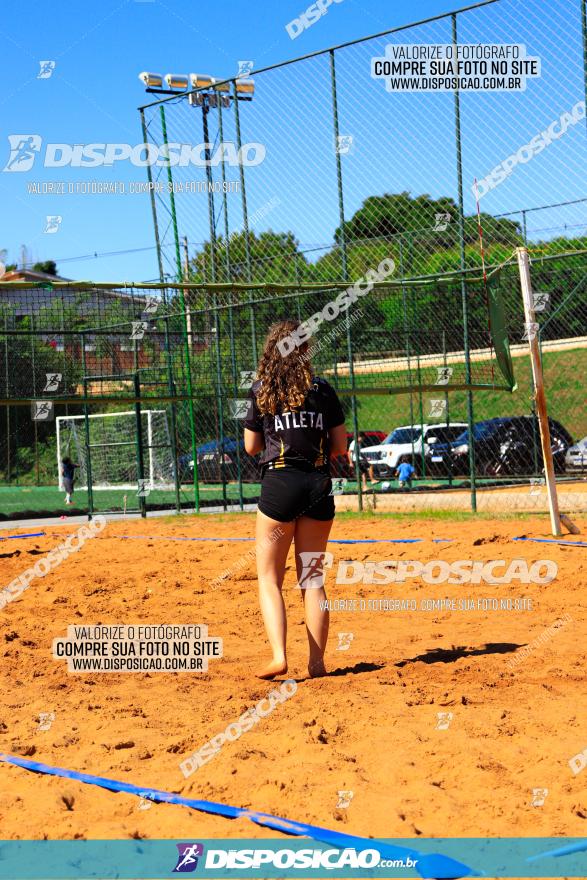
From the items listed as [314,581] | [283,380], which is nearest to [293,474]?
[283,380]

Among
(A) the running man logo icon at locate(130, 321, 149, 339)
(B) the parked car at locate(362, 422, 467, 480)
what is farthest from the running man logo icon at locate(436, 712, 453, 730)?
(B) the parked car at locate(362, 422, 467, 480)

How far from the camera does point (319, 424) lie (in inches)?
221

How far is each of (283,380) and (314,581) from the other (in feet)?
3.74

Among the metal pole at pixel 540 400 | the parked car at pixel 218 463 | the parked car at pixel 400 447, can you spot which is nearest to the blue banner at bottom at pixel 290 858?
the metal pole at pixel 540 400

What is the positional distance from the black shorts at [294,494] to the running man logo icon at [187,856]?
242 cm

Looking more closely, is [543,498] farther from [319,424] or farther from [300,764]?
[300,764]

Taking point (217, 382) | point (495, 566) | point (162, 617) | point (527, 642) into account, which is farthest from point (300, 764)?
point (217, 382)

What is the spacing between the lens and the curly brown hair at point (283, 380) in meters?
5.55

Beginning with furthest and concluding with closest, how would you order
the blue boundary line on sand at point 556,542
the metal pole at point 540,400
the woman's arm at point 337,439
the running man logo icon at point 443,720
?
the metal pole at point 540,400 → the blue boundary line on sand at point 556,542 → the woman's arm at point 337,439 → the running man logo icon at point 443,720

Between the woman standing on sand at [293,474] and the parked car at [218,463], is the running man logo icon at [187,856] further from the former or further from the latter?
the parked car at [218,463]

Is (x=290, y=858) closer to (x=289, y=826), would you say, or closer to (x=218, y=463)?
(x=289, y=826)

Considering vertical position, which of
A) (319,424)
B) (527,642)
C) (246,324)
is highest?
(246,324)

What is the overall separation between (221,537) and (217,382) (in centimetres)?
568

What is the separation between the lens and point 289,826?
11.1 ft
